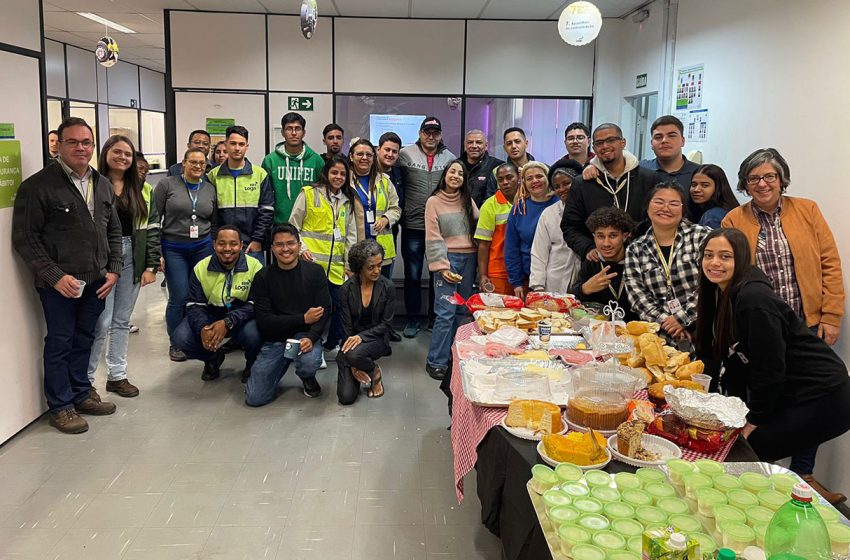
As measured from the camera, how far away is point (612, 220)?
333 centimetres

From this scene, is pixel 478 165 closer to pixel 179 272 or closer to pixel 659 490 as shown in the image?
pixel 179 272

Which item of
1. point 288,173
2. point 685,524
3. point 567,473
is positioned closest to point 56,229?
point 288,173

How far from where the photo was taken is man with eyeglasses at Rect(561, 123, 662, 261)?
3.62m

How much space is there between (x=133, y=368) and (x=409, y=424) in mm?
2247

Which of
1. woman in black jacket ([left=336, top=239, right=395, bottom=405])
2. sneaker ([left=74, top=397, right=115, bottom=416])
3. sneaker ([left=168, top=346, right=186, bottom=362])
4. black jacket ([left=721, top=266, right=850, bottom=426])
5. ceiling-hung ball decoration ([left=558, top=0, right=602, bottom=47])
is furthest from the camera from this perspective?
sneaker ([left=168, top=346, right=186, bottom=362])

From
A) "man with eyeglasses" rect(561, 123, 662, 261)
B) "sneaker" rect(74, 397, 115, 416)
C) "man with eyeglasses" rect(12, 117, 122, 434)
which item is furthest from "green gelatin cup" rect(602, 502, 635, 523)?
"sneaker" rect(74, 397, 115, 416)

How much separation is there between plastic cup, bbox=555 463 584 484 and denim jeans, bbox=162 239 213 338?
3.55 m

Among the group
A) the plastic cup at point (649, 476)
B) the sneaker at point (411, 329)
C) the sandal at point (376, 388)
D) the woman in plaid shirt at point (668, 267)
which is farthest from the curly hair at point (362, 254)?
the plastic cup at point (649, 476)

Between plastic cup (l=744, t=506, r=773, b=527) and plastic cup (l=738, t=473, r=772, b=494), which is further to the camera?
plastic cup (l=738, t=473, r=772, b=494)

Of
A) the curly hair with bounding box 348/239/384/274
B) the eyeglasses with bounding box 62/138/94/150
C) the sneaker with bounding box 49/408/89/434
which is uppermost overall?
the eyeglasses with bounding box 62/138/94/150

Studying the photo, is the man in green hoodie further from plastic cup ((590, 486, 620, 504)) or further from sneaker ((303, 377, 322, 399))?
plastic cup ((590, 486, 620, 504))

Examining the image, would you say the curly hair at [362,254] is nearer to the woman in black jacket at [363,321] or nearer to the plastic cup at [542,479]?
the woman in black jacket at [363,321]

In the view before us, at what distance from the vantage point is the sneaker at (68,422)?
362 centimetres

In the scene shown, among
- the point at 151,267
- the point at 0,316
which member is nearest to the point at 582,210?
the point at 151,267
